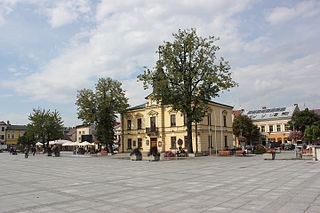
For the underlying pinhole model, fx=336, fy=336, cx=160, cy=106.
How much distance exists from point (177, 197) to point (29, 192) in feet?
18.6

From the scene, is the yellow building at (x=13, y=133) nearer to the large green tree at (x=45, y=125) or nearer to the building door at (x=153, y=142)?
the large green tree at (x=45, y=125)

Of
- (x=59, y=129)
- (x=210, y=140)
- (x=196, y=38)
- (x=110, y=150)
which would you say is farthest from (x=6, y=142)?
(x=196, y=38)

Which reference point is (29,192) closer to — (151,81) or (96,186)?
(96,186)

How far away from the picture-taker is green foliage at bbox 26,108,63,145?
64375 mm

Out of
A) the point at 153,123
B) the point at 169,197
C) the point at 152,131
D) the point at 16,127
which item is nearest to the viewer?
the point at 169,197

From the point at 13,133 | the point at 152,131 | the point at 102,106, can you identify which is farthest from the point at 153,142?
the point at 13,133

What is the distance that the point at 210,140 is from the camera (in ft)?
170

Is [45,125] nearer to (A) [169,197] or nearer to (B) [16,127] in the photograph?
(A) [169,197]

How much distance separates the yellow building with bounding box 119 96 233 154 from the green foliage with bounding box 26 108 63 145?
14280mm

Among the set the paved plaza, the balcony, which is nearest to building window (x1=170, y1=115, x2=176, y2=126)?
the balcony

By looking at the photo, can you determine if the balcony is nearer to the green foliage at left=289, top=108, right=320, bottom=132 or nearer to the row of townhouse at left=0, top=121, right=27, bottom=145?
the green foliage at left=289, top=108, right=320, bottom=132

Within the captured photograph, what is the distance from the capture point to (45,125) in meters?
64.7

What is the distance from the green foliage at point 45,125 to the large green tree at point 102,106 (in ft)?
42.9

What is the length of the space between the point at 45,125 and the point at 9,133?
72.0 metres
